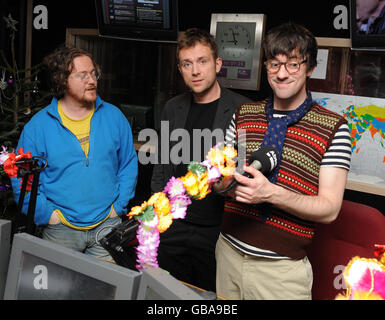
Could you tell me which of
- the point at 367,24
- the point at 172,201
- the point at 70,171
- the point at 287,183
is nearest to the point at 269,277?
the point at 287,183

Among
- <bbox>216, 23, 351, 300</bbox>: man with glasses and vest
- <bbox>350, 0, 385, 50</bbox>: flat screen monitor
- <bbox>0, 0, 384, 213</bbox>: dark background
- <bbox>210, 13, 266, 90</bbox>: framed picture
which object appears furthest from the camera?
<bbox>210, 13, 266, 90</bbox>: framed picture

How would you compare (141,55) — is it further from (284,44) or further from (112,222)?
(284,44)

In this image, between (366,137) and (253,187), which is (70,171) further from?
(366,137)

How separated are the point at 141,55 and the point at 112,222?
204cm

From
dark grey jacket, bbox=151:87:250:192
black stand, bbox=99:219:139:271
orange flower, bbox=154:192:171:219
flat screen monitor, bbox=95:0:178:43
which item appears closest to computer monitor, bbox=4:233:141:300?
black stand, bbox=99:219:139:271

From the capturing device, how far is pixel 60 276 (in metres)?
1.33

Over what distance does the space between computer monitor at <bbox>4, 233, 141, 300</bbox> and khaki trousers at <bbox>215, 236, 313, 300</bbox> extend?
0.80 meters

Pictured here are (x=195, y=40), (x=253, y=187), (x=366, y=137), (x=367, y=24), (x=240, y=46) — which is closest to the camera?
(x=253, y=187)

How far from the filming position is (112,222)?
8.65 feet

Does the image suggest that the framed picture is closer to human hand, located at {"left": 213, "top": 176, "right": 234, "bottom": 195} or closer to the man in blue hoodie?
the man in blue hoodie

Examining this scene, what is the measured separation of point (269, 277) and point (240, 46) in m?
2.07

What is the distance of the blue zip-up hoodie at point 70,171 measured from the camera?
251 centimetres

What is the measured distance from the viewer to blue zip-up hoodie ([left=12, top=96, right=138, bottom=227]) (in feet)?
8.22
